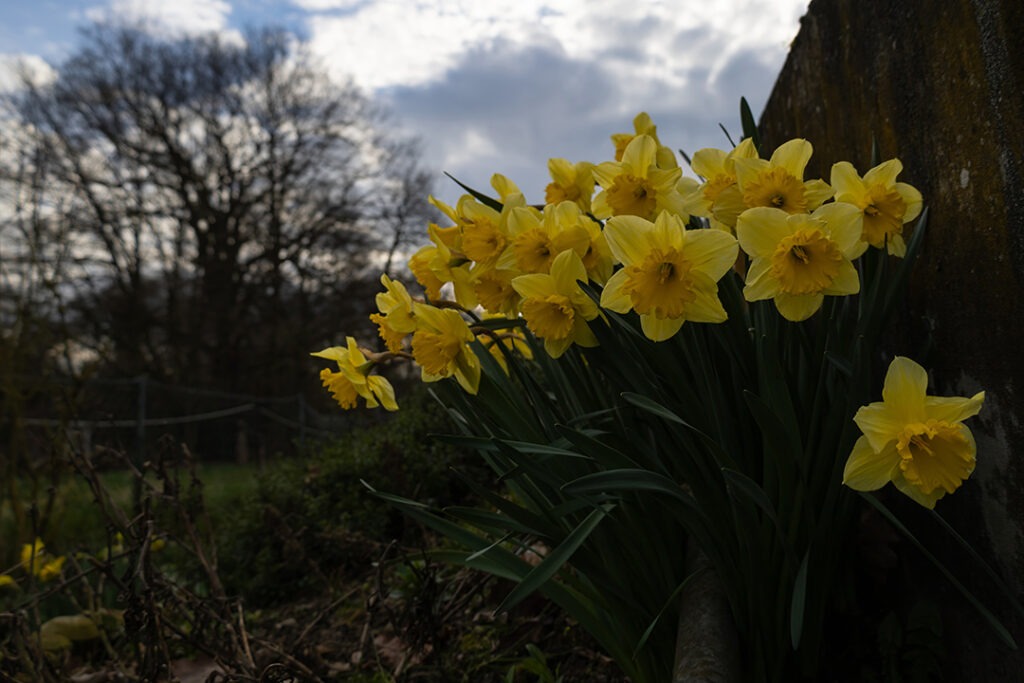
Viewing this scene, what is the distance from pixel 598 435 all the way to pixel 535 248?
0.33m

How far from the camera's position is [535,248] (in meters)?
1.17

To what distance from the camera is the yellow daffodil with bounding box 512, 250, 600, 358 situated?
3.62 feet

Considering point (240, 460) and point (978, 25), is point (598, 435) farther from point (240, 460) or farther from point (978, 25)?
point (240, 460)

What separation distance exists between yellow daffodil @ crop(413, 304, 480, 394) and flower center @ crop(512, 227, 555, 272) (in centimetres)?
14

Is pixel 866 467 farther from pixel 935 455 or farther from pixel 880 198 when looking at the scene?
pixel 880 198

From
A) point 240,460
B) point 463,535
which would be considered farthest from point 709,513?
point 240,460

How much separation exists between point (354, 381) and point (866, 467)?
844 millimetres

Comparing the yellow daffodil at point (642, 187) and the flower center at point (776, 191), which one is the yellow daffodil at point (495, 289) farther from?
the flower center at point (776, 191)

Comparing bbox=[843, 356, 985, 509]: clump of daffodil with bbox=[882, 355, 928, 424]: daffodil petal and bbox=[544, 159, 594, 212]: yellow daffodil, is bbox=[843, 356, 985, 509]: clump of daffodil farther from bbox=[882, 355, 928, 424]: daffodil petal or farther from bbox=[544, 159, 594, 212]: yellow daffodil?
bbox=[544, 159, 594, 212]: yellow daffodil

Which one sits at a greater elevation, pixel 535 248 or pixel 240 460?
pixel 535 248

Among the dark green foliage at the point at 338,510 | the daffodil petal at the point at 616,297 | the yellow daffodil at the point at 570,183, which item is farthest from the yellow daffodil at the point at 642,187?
the dark green foliage at the point at 338,510

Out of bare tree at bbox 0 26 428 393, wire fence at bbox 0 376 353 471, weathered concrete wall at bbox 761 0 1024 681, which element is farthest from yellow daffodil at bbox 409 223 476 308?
bare tree at bbox 0 26 428 393

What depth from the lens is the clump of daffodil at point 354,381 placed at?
1355 mm

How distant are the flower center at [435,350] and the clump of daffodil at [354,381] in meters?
0.18
